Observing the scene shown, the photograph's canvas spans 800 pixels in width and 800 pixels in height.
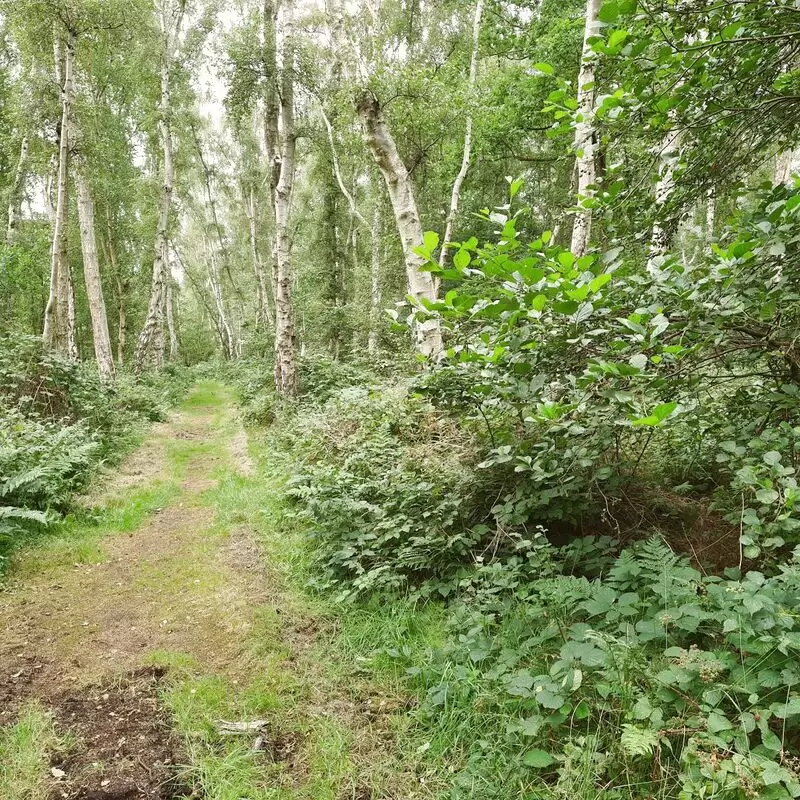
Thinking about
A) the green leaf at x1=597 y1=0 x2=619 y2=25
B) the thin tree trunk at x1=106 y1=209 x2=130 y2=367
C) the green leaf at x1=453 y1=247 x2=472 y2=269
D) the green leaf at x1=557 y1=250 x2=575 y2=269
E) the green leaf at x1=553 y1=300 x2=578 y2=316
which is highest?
the thin tree trunk at x1=106 y1=209 x2=130 y2=367

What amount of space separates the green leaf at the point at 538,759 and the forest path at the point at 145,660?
1.08 meters

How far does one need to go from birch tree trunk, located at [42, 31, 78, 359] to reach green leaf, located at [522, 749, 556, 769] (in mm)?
11710

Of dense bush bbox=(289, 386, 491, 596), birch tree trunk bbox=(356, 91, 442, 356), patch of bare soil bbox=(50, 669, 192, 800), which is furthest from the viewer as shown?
birch tree trunk bbox=(356, 91, 442, 356)

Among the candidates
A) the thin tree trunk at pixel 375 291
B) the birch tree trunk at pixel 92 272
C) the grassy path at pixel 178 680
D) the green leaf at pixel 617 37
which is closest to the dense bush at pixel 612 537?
the grassy path at pixel 178 680

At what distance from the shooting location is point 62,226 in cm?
1198

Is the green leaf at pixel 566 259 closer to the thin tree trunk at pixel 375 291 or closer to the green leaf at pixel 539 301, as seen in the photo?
the green leaf at pixel 539 301

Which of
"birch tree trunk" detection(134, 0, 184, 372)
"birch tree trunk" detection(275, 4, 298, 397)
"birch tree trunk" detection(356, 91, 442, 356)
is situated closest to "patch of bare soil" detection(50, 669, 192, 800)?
"birch tree trunk" detection(356, 91, 442, 356)

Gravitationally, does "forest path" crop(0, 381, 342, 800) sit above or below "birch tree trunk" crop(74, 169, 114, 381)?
below

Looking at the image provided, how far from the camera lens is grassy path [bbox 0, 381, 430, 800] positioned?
261 cm

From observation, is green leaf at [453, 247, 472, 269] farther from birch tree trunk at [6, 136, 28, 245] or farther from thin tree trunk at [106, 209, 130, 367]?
thin tree trunk at [106, 209, 130, 367]

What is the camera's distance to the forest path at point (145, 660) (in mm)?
2619

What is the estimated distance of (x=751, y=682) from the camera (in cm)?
212

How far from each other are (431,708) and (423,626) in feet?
2.52

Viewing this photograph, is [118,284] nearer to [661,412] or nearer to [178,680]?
[178,680]
